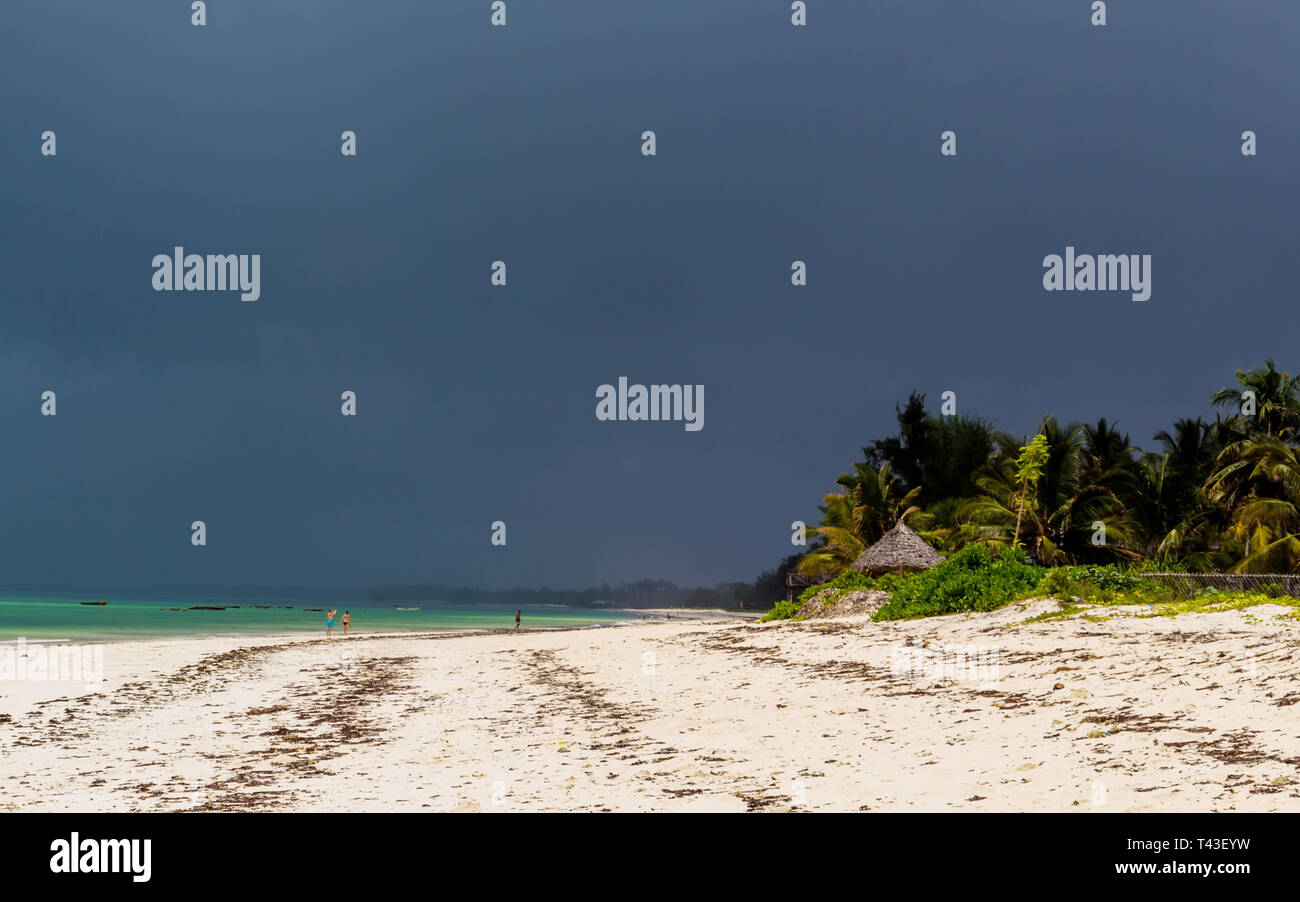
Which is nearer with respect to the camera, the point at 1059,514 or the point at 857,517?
the point at 1059,514

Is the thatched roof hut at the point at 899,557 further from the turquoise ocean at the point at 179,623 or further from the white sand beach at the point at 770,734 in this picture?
the turquoise ocean at the point at 179,623

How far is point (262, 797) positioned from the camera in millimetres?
7531

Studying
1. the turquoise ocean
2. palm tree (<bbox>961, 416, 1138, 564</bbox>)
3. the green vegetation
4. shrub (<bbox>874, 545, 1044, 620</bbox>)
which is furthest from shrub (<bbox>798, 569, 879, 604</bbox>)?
the turquoise ocean

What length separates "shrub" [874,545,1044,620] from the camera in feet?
70.4

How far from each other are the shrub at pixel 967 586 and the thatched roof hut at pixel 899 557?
274 inches

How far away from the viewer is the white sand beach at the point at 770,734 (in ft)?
22.0

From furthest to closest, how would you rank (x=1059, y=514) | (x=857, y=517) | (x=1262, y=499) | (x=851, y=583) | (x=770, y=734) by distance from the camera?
(x=857, y=517) < (x=1059, y=514) < (x=851, y=583) < (x=1262, y=499) < (x=770, y=734)

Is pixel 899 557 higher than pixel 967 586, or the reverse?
pixel 967 586

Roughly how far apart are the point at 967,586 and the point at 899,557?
440 inches

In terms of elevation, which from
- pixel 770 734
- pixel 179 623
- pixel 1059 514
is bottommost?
pixel 179 623

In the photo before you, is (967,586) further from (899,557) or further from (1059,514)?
(1059,514)

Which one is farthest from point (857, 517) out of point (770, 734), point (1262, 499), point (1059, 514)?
point (770, 734)

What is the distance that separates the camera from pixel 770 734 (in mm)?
9922
